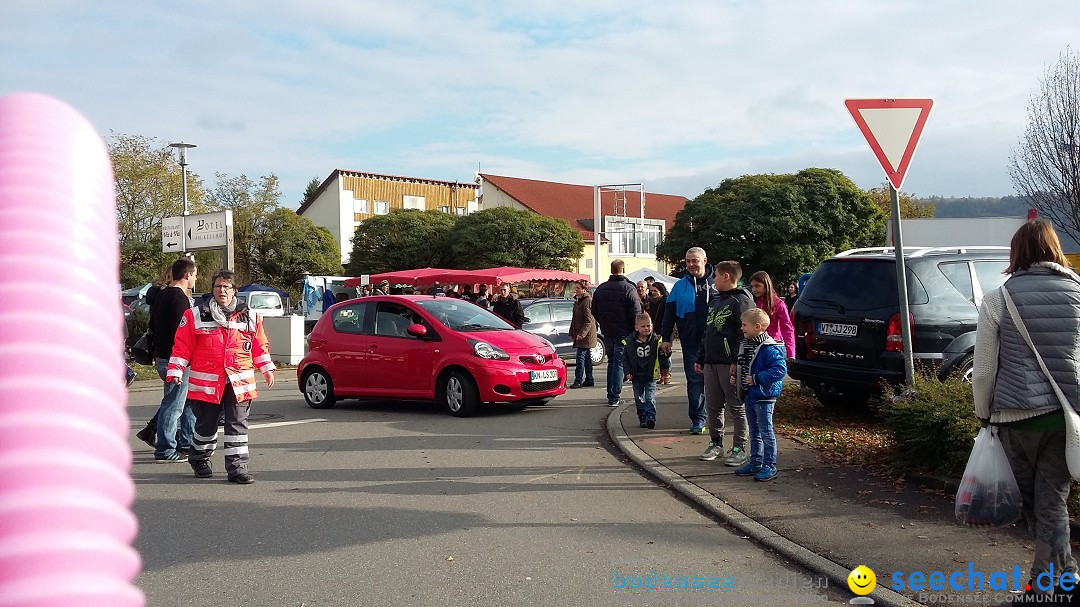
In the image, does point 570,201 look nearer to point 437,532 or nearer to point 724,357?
point 724,357

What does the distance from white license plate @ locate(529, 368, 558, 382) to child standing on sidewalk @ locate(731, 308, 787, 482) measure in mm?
4776

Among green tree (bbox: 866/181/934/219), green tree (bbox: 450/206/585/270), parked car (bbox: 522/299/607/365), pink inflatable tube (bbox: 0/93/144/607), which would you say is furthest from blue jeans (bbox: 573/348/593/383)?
green tree (bbox: 866/181/934/219)

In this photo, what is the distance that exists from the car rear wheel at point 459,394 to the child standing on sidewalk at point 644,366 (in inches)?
91.5

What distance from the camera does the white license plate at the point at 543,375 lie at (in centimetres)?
1234

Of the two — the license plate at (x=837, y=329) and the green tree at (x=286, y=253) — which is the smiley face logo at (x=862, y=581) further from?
the green tree at (x=286, y=253)

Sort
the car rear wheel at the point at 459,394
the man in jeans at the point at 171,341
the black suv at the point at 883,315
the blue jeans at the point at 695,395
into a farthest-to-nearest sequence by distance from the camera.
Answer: the car rear wheel at the point at 459,394 < the blue jeans at the point at 695,395 < the black suv at the point at 883,315 < the man in jeans at the point at 171,341

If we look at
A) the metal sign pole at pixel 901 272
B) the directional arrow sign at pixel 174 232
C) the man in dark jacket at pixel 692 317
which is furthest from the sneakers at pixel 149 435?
the directional arrow sign at pixel 174 232

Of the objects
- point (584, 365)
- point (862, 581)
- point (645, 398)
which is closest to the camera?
point (862, 581)

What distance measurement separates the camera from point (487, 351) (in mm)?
12133

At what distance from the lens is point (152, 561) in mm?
5730

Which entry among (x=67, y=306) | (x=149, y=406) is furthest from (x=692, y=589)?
(x=149, y=406)

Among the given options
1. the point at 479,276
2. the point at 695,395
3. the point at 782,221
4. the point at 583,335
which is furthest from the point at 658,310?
the point at 782,221

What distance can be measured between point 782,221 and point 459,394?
38.2m

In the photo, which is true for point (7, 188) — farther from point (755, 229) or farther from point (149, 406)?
point (755, 229)
